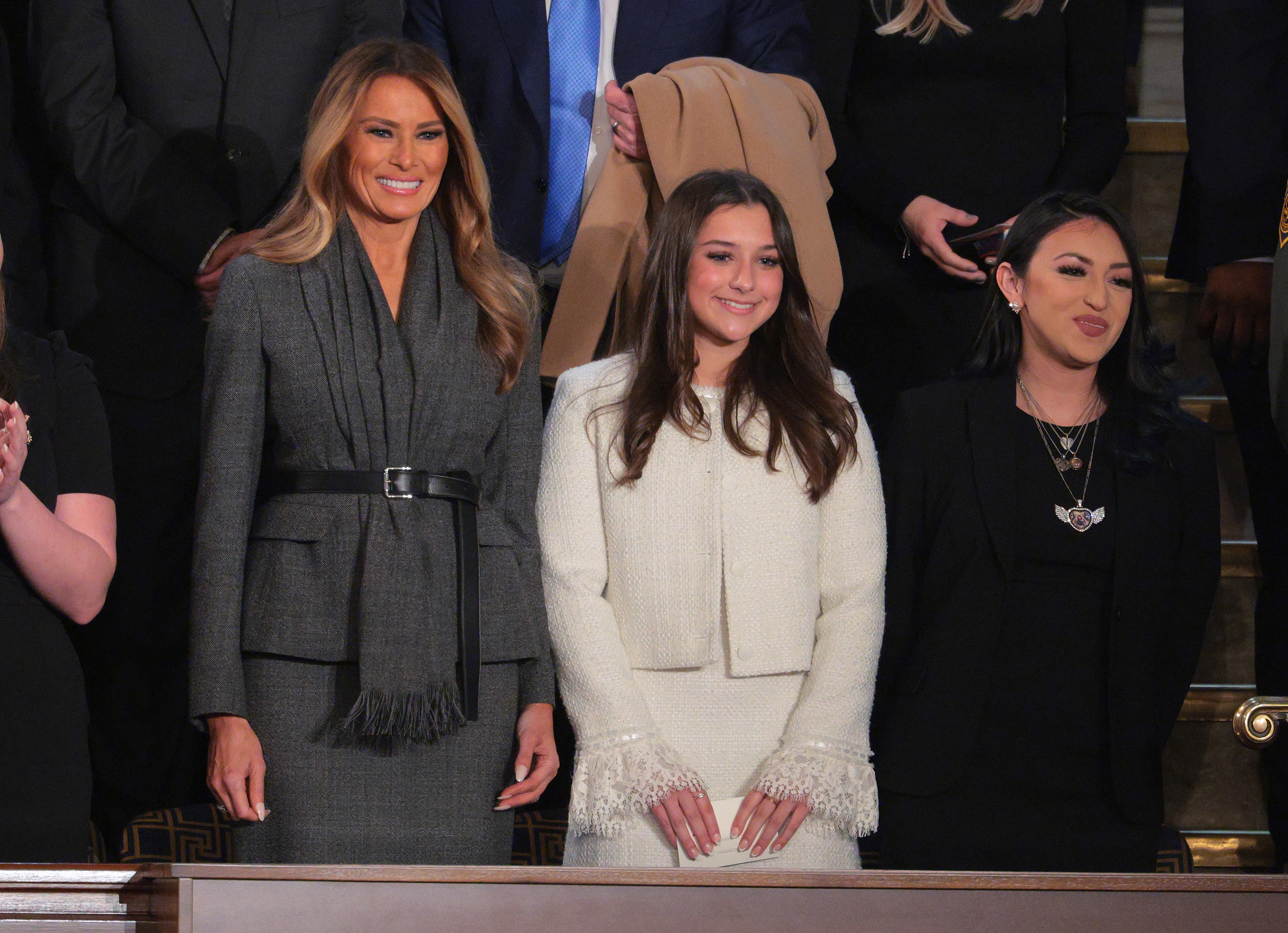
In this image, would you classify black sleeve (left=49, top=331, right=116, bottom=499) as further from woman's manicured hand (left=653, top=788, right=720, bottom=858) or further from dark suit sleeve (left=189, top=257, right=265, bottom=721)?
woman's manicured hand (left=653, top=788, right=720, bottom=858)

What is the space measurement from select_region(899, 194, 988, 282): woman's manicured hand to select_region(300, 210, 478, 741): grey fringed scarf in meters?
1.03

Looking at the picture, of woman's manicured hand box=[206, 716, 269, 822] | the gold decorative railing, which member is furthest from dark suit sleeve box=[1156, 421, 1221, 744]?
woman's manicured hand box=[206, 716, 269, 822]

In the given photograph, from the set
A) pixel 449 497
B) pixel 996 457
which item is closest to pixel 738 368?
pixel 996 457

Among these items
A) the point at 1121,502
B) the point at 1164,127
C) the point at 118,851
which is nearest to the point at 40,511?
the point at 118,851

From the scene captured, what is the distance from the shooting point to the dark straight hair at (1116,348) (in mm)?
2629

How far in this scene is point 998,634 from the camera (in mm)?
2486

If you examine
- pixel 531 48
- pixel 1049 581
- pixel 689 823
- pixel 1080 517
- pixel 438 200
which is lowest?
pixel 689 823

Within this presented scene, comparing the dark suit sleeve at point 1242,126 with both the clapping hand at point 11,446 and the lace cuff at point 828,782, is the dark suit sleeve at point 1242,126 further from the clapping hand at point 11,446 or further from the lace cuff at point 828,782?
the clapping hand at point 11,446

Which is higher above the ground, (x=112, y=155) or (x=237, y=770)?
(x=112, y=155)

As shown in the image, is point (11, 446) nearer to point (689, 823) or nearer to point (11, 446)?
point (11, 446)

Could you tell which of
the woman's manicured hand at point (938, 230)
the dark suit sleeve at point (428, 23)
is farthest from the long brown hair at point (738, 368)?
the dark suit sleeve at point (428, 23)

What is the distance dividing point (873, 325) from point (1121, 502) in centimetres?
70

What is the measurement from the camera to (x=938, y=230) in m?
2.94

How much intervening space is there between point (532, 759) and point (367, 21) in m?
1.50
